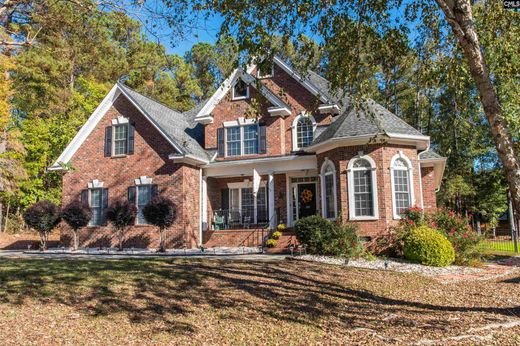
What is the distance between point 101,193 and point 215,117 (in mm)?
6769

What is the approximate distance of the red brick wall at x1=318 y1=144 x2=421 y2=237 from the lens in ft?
51.5

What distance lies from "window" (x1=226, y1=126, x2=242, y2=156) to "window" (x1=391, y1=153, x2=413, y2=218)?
7.69 m

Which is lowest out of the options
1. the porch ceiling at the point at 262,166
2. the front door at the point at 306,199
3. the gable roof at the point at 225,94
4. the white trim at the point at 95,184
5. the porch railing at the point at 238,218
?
the porch railing at the point at 238,218

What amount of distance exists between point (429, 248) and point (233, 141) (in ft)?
35.4

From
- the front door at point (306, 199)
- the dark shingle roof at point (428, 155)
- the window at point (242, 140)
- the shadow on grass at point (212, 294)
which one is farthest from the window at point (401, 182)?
the window at point (242, 140)

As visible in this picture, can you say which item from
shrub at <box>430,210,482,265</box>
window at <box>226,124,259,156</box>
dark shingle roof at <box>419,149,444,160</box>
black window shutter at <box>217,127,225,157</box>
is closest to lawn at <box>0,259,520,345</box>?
shrub at <box>430,210,482,265</box>

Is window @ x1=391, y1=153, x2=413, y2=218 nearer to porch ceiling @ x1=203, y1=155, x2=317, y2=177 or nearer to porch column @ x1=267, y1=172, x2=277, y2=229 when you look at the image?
porch ceiling @ x1=203, y1=155, x2=317, y2=177

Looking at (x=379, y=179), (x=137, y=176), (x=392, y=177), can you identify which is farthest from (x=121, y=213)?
(x=392, y=177)

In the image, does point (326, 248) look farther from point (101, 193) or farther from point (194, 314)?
point (101, 193)

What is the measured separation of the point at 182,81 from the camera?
124 feet

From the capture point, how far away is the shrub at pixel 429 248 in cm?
1316

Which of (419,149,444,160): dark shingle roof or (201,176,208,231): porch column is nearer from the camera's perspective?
(419,149,444,160): dark shingle roof

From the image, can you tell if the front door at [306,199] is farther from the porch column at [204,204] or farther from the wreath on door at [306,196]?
the porch column at [204,204]

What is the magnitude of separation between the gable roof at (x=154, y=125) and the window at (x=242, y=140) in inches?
53.3
